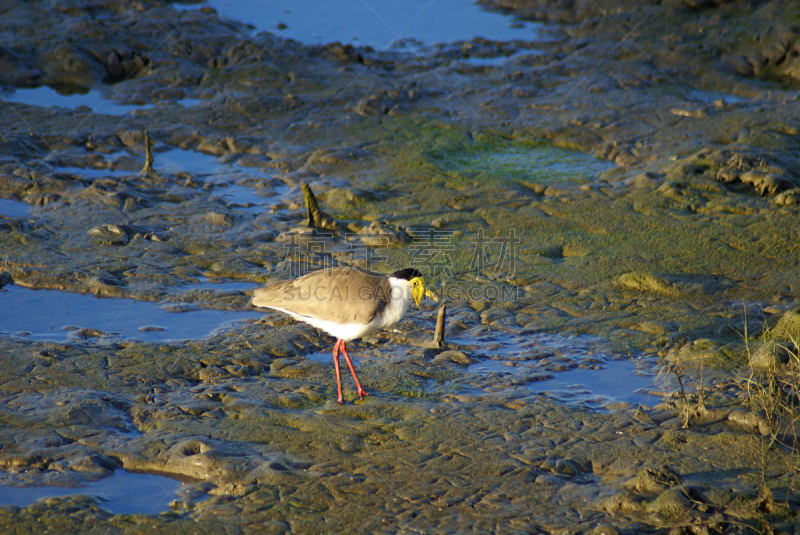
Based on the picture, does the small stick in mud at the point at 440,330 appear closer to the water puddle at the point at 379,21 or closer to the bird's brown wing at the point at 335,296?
the bird's brown wing at the point at 335,296

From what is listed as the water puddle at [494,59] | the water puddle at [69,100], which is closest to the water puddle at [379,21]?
the water puddle at [494,59]

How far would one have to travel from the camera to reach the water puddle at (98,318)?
6.29 m

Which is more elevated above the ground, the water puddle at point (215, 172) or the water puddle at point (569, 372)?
the water puddle at point (215, 172)

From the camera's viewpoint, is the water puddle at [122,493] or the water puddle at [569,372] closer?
the water puddle at [122,493]

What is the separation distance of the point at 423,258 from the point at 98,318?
11.0 feet

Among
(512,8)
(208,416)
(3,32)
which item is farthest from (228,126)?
(512,8)

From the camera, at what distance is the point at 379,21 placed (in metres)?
16.8

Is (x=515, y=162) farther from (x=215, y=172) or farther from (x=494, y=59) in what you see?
(x=494, y=59)

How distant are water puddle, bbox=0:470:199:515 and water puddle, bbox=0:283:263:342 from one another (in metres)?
1.96

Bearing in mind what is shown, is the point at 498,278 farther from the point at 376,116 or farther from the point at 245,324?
the point at 376,116

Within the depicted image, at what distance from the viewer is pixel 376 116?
1189 centimetres

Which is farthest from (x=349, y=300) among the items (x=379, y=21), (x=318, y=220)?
(x=379, y=21)

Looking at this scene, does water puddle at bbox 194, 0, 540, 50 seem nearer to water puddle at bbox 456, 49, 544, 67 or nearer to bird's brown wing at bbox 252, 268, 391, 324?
water puddle at bbox 456, 49, 544, 67

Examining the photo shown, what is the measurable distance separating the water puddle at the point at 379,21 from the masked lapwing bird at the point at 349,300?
10097 mm
